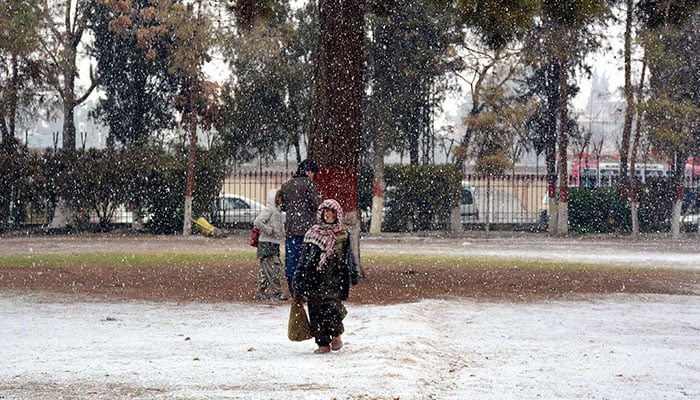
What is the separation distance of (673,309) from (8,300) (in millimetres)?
9170

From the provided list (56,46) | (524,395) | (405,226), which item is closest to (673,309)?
(524,395)

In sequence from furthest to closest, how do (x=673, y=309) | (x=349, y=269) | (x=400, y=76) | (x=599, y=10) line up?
(x=400, y=76) < (x=599, y=10) < (x=673, y=309) < (x=349, y=269)

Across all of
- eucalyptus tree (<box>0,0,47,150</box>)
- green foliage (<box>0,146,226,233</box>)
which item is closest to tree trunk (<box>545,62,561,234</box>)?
green foliage (<box>0,146,226,233</box>)

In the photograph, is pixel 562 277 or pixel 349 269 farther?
pixel 562 277

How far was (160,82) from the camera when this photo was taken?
39219 millimetres

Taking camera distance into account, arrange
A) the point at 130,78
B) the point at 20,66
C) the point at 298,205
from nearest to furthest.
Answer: the point at 298,205 → the point at 20,66 → the point at 130,78

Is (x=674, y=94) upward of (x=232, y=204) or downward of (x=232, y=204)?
upward

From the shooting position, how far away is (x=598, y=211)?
36.7m

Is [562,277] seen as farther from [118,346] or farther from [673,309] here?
[118,346]

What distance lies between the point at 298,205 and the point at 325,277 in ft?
9.16

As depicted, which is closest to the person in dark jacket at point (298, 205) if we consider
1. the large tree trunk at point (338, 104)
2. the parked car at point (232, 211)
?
the large tree trunk at point (338, 104)

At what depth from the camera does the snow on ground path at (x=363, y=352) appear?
26.9 feet

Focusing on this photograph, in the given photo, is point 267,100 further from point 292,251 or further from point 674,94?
point 292,251

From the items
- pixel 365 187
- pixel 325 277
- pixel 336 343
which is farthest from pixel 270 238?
pixel 365 187
